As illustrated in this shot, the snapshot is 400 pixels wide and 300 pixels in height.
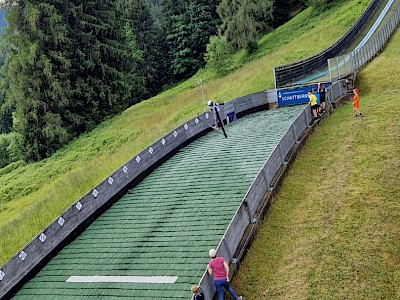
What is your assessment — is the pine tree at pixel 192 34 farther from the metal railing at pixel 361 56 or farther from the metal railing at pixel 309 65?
the metal railing at pixel 361 56

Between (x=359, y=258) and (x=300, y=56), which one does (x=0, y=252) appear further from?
(x=300, y=56)

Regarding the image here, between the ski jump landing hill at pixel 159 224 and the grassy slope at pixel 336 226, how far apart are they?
0.59 metres

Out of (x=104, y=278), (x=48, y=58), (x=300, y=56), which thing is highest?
(x=48, y=58)

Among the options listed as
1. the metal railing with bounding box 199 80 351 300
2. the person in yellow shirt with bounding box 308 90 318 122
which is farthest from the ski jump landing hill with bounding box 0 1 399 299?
the person in yellow shirt with bounding box 308 90 318 122

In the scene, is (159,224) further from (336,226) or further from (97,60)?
(97,60)

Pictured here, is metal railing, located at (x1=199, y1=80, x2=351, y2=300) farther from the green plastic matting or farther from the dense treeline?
the dense treeline

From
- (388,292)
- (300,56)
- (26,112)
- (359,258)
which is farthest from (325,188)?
(26,112)

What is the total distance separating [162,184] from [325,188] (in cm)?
549

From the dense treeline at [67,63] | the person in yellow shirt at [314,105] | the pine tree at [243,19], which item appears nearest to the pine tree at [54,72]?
the dense treeline at [67,63]

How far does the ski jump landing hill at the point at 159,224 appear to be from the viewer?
412 inches

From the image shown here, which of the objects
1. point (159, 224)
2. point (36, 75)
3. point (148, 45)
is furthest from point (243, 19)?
point (159, 224)

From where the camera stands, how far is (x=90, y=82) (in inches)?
1421

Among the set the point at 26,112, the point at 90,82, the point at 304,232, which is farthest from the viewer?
the point at 90,82

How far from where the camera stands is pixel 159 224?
12.7 meters
